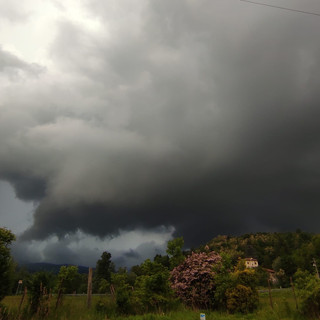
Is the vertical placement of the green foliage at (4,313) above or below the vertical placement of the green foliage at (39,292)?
below

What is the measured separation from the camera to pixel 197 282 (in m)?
17.5

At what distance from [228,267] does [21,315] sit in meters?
12.4

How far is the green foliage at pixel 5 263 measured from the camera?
41.7 ft

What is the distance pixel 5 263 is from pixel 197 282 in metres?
11.5

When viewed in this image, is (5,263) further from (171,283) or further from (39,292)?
(171,283)

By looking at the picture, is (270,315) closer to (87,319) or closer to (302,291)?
(302,291)

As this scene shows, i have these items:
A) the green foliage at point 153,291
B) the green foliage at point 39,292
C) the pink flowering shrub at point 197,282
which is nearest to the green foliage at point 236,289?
the pink flowering shrub at point 197,282

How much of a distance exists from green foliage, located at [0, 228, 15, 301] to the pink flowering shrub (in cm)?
1035

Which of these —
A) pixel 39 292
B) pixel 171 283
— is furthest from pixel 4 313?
pixel 171 283

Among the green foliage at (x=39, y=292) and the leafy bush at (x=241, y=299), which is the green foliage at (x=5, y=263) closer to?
the green foliage at (x=39, y=292)

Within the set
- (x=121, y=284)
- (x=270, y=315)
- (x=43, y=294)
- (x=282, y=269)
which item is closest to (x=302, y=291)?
(x=270, y=315)

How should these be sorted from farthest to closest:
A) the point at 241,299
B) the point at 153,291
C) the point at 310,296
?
the point at 153,291, the point at 241,299, the point at 310,296

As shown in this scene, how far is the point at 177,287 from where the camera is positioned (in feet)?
59.0

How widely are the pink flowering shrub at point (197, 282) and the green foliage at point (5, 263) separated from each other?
10.3m
